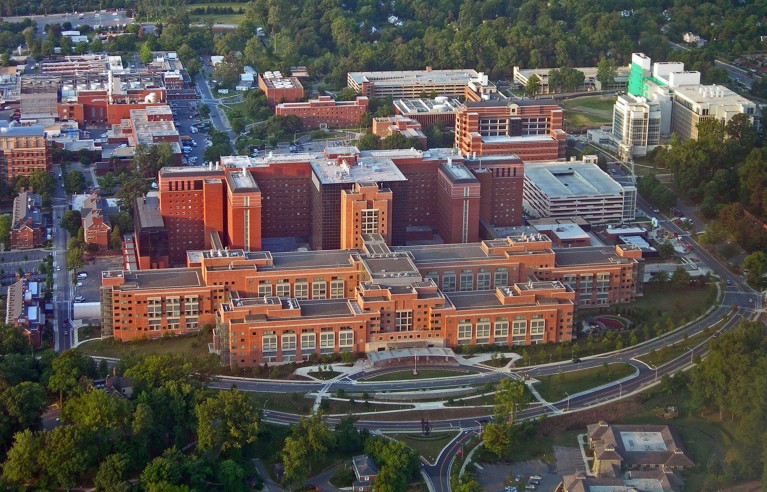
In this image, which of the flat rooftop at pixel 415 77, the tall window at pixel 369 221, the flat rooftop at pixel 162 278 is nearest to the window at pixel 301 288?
the flat rooftop at pixel 162 278

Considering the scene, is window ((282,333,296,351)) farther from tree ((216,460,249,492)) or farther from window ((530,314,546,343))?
window ((530,314,546,343))

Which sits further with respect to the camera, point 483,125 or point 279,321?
point 483,125

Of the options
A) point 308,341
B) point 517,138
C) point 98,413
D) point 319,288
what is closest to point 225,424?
point 98,413

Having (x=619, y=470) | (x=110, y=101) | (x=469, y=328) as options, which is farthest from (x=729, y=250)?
(x=110, y=101)

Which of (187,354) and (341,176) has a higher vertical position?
(341,176)

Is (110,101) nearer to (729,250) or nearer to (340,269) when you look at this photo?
(340,269)

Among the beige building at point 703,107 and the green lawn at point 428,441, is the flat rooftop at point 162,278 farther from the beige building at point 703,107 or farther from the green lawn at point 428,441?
the beige building at point 703,107

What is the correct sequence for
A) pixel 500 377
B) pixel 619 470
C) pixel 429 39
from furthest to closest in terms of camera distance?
pixel 429 39
pixel 500 377
pixel 619 470

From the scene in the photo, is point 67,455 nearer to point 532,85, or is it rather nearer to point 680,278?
point 680,278
